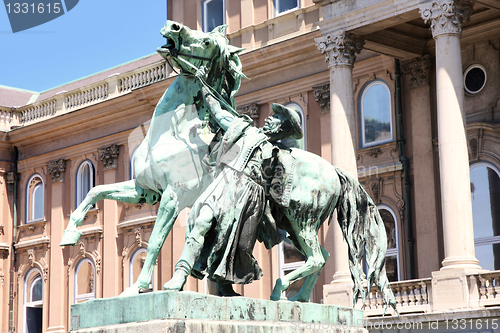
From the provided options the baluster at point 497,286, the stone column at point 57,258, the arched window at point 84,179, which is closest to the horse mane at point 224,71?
the baluster at point 497,286

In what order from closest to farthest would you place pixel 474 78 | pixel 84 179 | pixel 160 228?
pixel 160 228
pixel 474 78
pixel 84 179

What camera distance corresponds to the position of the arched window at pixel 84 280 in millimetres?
33312

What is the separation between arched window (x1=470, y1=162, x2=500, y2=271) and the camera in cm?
2238

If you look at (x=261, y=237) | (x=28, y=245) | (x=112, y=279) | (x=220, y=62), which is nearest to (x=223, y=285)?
(x=261, y=237)

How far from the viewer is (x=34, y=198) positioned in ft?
121

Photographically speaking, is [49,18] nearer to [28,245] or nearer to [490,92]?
[490,92]

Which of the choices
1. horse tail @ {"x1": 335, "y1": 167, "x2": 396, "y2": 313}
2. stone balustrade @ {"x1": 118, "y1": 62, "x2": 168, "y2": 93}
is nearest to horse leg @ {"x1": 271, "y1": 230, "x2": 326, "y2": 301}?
horse tail @ {"x1": 335, "y1": 167, "x2": 396, "y2": 313}

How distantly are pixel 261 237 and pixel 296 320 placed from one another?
35.4 inches

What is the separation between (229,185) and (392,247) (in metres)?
17.2

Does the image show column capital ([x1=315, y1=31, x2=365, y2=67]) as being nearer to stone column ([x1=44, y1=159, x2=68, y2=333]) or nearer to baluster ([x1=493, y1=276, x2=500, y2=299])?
baluster ([x1=493, y1=276, x2=500, y2=299])

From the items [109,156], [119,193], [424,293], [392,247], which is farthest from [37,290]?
[119,193]

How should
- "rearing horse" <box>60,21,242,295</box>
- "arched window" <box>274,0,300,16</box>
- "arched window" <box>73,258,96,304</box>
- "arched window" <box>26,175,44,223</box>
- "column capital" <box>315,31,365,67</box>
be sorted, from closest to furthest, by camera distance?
"rearing horse" <box>60,21,242,295</box>
"column capital" <box>315,31,365,67</box>
"arched window" <box>274,0,300,16</box>
"arched window" <box>73,258,96,304</box>
"arched window" <box>26,175,44,223</box>

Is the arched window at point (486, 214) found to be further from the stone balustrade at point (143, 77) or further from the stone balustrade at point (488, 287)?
the stone balustrade at point (143, 77)

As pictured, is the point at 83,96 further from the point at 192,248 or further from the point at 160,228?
the point at 192,248
